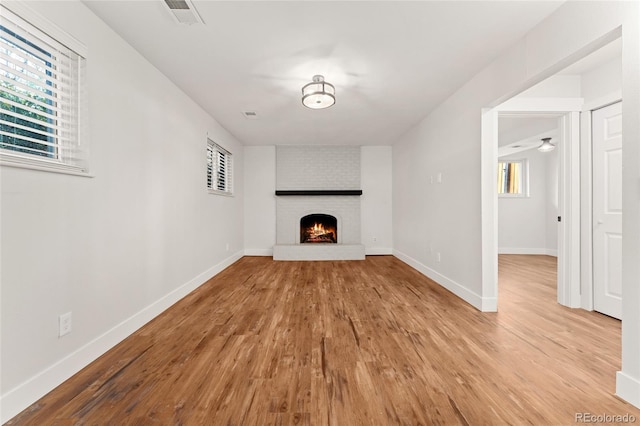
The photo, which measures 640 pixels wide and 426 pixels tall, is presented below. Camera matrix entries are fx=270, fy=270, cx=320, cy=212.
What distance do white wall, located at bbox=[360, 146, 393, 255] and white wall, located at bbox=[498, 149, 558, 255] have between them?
8.78 ft

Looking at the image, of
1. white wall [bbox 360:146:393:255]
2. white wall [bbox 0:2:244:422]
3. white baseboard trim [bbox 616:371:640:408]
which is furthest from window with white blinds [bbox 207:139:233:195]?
white baseboard trim [bbox 616:371:640:408]

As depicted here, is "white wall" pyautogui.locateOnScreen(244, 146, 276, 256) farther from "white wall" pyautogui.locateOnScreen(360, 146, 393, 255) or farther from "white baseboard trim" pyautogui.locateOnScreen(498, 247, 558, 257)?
"white baseboard trim" pyautogui.locateOnScreen(498, 247, 558, 257)

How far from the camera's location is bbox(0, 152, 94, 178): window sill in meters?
1.32

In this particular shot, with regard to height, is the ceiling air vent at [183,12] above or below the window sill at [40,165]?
above

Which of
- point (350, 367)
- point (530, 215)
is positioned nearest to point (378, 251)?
point (530, 215)

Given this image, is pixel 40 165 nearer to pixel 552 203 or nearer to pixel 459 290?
pixel 459 290

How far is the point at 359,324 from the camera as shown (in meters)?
2.37

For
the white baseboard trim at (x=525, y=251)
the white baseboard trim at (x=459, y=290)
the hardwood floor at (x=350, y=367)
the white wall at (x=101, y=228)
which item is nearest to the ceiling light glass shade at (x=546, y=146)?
the white baseboard trim at (x=525, y=251)

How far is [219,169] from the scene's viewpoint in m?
4.68

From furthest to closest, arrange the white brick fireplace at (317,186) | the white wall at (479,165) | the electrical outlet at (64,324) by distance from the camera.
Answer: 1. the white brick fireplace at (317,186)
2. the electrical outlet at (64,324)
3. the white wall at (479,165)

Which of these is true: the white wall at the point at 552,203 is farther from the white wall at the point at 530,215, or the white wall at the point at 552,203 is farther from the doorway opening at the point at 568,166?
the doorway opening at the point at 568,166

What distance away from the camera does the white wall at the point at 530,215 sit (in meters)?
6.24

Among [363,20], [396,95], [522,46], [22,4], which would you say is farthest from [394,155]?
[22,4]

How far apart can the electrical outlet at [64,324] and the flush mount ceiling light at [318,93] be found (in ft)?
8.36
